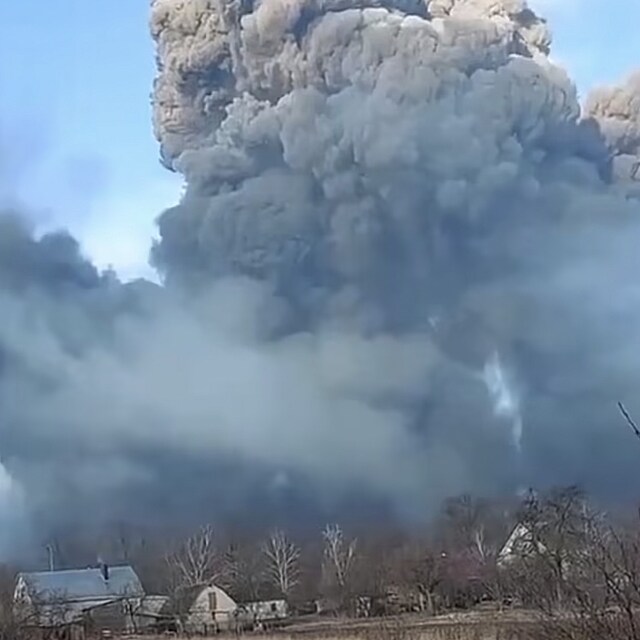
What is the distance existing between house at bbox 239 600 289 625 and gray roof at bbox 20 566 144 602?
5207 millimetres

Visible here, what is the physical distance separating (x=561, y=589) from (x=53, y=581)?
47.8m

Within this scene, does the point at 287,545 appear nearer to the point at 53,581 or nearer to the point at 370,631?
the point at 53,581

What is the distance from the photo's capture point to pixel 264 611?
1891 inches

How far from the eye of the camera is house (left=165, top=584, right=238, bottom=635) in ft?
140

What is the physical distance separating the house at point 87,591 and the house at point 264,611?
398 cm

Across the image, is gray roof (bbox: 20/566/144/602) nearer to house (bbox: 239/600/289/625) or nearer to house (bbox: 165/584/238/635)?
house (bbox: 165/584/238/635)

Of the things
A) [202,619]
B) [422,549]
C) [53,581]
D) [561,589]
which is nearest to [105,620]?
[202,619]

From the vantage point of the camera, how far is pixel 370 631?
1006 inches

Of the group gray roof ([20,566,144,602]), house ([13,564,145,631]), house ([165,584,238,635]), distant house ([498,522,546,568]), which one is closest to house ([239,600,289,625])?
house ([165,584,238,635])

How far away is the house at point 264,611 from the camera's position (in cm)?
4474

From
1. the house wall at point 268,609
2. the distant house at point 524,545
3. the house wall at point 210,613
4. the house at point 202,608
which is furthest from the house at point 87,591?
the distant house at point 524,545

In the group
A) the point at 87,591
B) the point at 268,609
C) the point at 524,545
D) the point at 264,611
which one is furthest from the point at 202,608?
the point at 524,545

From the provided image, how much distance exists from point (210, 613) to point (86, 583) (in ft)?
34.1

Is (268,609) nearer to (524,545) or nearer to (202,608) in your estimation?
(202,608)
